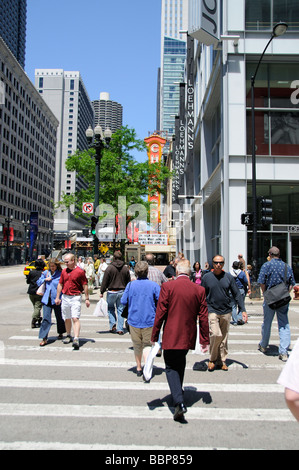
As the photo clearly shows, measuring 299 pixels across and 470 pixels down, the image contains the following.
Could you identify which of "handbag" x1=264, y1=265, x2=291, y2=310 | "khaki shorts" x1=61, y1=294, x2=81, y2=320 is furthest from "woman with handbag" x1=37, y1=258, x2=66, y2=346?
"handbag" x1=264, y1=265, x2=291, y2=310

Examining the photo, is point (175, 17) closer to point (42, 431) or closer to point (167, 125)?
point (167, 125)

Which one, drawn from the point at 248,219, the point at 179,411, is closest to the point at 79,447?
the point at 179,411

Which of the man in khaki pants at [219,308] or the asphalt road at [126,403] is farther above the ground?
the man in khaki pants at [219,308]

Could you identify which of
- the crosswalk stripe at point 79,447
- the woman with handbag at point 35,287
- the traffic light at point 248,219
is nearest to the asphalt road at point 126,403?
the crosswalk stripe at point 79,447

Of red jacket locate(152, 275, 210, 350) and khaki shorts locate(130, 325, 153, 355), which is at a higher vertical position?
red jacket locate(152, 275, 210, 350)

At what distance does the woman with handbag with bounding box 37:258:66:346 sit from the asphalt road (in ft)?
1.25

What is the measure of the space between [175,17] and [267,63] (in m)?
195

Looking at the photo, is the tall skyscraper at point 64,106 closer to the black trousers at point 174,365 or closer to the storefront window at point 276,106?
the storefront window at point 276,106

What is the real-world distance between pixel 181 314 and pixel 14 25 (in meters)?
206

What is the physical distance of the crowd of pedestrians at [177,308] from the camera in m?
4.73

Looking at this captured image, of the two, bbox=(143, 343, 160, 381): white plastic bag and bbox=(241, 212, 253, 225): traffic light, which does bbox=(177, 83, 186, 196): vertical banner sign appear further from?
bbox=(143, 343, 160, 381): white plastic bag

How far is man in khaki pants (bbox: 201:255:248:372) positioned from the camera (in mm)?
6598

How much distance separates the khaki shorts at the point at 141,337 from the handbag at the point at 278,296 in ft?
8.63

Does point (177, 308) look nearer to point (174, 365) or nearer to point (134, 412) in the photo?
point (174, 365)
